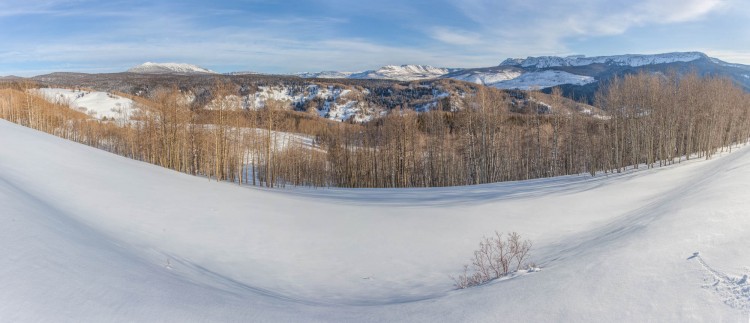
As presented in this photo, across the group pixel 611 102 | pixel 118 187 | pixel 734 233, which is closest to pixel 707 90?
pixel 611 102

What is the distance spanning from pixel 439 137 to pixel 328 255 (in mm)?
41198

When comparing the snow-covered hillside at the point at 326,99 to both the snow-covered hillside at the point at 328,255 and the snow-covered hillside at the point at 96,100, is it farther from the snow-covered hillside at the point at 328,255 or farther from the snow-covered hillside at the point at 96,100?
the snow-covered hillside at the point at 328,255

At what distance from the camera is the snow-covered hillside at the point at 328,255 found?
5047 millimetres

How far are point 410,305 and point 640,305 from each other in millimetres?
3267

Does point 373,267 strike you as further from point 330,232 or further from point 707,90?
point 707,90

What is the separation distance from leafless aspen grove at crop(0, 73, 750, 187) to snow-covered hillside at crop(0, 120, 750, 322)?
1978 cm

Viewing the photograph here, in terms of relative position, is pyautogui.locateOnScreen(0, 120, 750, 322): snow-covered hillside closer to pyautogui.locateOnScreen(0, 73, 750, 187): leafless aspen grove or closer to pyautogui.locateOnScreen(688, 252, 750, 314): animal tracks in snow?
pyautogui.locateOnScreen(688, 252, 750, 314): animal tracks in snow

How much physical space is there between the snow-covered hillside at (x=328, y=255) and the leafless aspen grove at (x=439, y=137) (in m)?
19.8

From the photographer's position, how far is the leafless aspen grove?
119 feet

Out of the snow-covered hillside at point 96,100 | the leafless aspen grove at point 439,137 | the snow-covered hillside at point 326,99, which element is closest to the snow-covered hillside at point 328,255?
the leafless aspen grove at point 439,137

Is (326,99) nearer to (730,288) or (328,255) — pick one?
(328,255)

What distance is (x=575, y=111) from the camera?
47.7 meters

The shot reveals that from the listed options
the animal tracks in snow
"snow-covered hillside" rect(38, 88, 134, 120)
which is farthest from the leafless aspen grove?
"snow-covered hillside" rect(38, 88, 134, 120)

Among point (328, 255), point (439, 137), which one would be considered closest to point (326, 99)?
point (439, 137)
